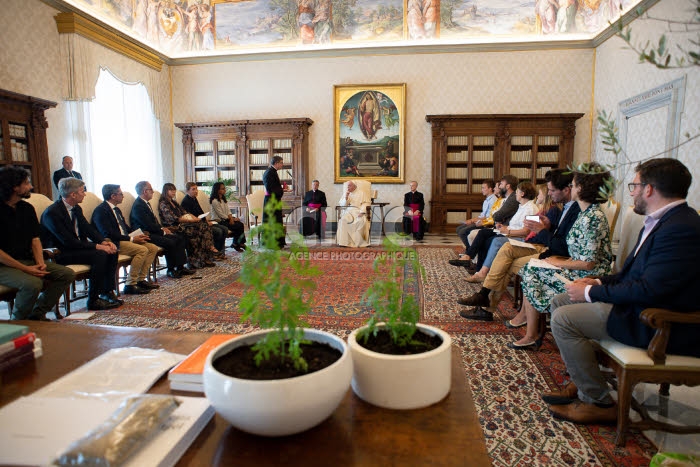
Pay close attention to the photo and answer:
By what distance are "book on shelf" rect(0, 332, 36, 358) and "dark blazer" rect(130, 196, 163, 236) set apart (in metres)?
4.52

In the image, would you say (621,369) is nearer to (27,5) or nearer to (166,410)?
(166,410)

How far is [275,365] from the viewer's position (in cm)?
98

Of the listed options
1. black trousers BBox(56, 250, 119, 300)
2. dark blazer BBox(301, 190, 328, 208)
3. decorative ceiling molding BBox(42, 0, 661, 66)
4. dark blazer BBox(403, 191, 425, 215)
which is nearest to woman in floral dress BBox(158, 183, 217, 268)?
black trousers BBox(56, 250, 119, 300)

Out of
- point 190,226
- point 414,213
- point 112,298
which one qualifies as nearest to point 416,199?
point 414,213

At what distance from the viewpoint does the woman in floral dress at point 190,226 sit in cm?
607

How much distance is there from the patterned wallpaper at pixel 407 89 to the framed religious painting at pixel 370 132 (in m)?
0.20

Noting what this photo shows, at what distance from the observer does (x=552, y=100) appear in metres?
9.94

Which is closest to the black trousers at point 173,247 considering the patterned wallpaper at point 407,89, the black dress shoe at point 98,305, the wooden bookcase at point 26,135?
the black dress shoe at point 98,305

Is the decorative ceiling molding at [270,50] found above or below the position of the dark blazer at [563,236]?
above

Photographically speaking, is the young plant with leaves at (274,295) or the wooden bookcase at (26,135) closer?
the young plant with leaves at (274,295)

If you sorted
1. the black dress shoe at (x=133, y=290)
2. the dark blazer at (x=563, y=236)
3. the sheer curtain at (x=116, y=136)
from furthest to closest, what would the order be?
the sheer curtain at (x=116, y=136)
the black dress shoe at (x=133, y=290)
the dark blazer at (x=563, y=236)

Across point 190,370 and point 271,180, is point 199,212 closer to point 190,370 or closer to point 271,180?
point 271,180

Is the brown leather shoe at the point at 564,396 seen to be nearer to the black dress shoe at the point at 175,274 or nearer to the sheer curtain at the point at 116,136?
the black dress shoe at the point at 175,274

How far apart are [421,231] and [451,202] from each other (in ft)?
4.65
